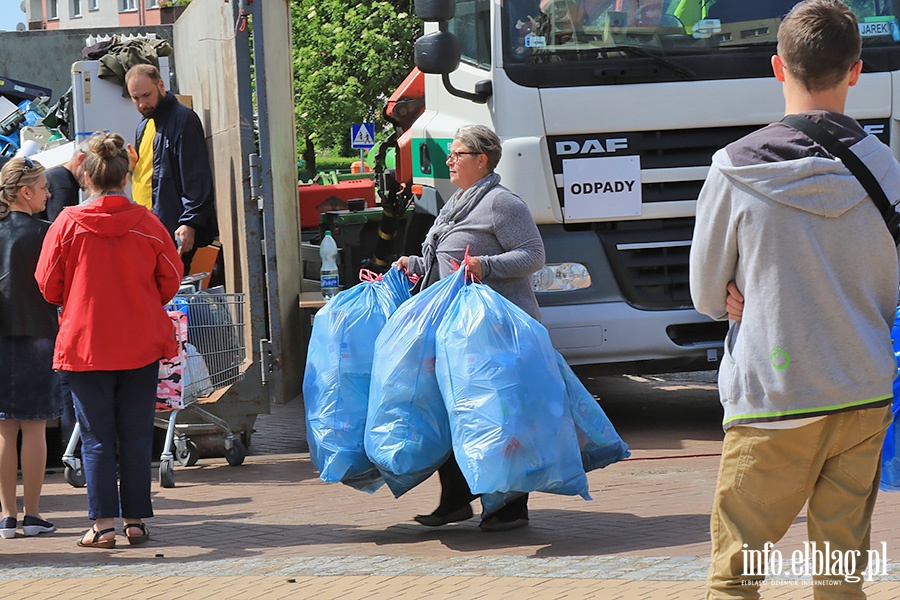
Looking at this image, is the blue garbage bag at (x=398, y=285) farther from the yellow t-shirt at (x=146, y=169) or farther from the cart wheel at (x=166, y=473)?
the yellow t-shirt at (x=146, y=169)

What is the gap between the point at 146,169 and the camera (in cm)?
812

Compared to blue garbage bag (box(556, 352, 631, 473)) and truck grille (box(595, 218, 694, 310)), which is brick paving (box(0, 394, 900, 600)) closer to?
blue garbage bag (box(556, 352, 631, 473))

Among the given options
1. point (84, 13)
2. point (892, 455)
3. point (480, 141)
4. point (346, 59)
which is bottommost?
point (892, 455)

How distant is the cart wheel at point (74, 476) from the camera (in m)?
7.10

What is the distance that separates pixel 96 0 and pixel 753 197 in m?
66.3

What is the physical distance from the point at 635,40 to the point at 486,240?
2336 millimetres

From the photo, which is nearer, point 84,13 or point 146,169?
point 146,169

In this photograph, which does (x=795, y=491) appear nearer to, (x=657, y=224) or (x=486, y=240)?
(x=486, y=240)

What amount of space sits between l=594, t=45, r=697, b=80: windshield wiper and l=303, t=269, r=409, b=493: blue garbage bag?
216 cm

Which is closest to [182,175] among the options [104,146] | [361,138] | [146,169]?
[146,169]

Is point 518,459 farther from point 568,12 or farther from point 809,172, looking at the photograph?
point 568,12

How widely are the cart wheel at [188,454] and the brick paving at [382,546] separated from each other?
0.13 metres

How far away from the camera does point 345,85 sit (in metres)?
26.8
